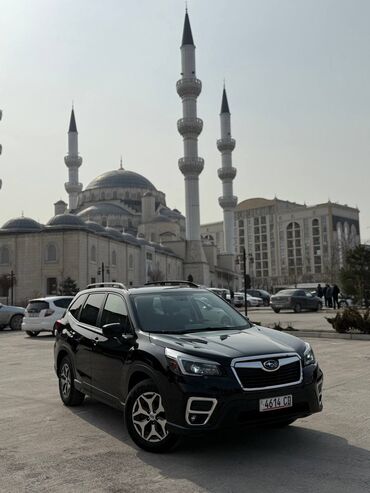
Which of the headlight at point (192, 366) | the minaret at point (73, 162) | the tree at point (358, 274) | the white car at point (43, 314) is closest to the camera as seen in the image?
the headlight at point (192, 366)

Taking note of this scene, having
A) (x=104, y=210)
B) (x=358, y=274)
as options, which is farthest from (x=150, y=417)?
(x=104, y=210)

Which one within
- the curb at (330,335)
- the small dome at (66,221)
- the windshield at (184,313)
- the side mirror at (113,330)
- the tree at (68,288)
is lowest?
the curb at (330,335)

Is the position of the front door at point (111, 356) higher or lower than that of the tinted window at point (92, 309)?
lower

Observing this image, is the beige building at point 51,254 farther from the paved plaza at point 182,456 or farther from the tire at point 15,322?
the paved plaza at point 182,456

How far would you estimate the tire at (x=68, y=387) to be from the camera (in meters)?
6.31

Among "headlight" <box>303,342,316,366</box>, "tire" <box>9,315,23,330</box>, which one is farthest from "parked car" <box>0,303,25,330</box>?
"headlight" <box>303,342,316,366</box>

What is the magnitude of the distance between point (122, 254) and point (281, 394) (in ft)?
203

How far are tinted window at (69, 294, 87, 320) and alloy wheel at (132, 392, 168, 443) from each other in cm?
225

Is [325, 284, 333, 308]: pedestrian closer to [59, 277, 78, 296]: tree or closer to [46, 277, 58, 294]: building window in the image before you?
[59, 277, 78, 296]: tree

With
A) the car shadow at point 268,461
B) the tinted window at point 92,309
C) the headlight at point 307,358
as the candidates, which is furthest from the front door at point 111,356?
the headlight at point 307,358

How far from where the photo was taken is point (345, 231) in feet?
371

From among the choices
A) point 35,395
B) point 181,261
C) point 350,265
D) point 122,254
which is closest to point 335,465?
point 35,395

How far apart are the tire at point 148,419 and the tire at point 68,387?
1863 mm

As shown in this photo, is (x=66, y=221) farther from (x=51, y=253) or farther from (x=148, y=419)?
(x=148, y=419)
